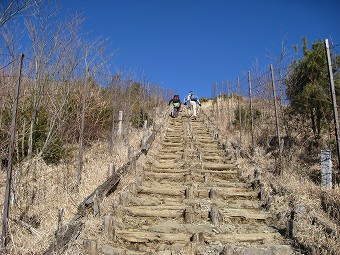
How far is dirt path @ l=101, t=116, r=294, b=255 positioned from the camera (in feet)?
16.7

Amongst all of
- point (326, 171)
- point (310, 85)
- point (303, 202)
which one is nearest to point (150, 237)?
point (303, 202)

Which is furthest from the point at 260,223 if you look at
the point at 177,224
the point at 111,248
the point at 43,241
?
the point at 43,241

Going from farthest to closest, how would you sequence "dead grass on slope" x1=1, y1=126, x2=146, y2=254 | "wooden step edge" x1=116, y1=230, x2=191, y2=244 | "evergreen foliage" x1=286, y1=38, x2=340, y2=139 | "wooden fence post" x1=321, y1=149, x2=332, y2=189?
"evergreen foliage" x1=286, y1=38, x2=340, y2=139, "wooden fence post" x1=321, y1=149, x2=332, y2=189, "wooden step edge" x1=116, y1=230, x2=191, y2=244, "dead grass on slope" x1=1, y1=126, x2=146, y2=254

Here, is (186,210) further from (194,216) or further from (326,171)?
(326,171)

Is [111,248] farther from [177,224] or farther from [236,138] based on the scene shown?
[236,138]

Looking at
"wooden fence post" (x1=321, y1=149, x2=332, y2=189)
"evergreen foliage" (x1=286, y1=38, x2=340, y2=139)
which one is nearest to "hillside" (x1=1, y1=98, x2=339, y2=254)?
"wooden fence post" (x1=321, y1=149, x2=332, y2=189)

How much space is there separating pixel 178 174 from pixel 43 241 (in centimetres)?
431

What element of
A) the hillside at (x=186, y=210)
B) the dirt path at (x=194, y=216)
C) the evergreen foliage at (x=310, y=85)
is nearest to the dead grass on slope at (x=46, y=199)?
Answer: the hillside at (x=186, y=210)

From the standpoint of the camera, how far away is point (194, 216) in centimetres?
607

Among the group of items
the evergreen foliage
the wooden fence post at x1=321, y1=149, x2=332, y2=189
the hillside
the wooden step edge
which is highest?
the evergreen foliage

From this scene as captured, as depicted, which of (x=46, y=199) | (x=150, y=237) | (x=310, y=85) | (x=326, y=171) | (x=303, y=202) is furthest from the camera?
(x=310, y=85)

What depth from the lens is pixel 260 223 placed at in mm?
6070

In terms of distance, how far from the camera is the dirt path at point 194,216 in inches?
200

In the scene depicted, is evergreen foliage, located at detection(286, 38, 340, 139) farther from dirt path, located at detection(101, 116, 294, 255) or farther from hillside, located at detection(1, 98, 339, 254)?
dirt path, located at detection(101, 116, 294, 255)
